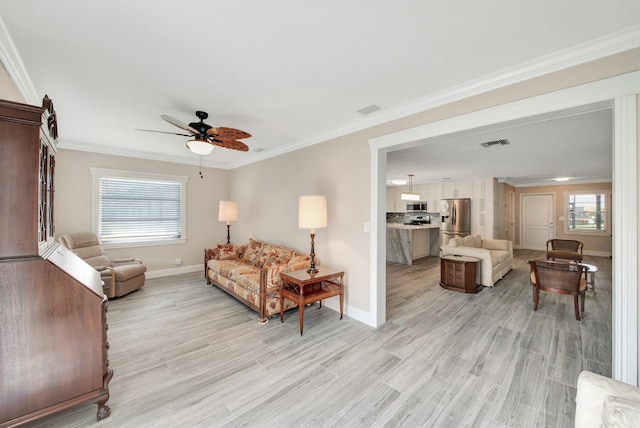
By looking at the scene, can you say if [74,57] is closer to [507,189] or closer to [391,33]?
[391,33]

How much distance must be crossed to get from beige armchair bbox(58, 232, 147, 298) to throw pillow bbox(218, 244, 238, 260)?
4.18 ft

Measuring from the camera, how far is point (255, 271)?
3.84 m

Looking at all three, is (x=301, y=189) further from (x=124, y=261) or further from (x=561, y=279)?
(x=561, y=279)

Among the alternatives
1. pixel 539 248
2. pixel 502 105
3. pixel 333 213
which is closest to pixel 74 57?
pixel 333 213

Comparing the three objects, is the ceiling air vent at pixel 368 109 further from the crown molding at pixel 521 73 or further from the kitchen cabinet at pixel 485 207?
the kitchen cabinet at pixel 485 207

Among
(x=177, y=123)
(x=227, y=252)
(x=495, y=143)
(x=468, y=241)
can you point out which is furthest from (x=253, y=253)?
(x=468, y=241)

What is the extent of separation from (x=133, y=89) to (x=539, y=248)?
1188 centimetres

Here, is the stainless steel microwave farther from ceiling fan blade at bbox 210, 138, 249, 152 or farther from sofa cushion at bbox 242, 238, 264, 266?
ceiling fan blade at bbox 210, 138, 249, 152

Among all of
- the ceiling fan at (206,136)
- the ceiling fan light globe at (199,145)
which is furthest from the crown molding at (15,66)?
the ceiling fan light globe at (199,145)

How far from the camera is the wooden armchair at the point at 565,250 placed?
507 centimetres

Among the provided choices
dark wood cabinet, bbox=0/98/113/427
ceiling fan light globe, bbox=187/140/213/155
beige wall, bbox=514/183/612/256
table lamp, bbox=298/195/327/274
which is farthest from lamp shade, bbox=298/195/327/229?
beige wall, bbox=514/183/612/256

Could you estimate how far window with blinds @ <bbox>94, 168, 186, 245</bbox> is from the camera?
15.5 feet

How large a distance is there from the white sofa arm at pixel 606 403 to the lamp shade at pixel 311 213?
2503mm

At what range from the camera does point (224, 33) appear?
1.65 metres
